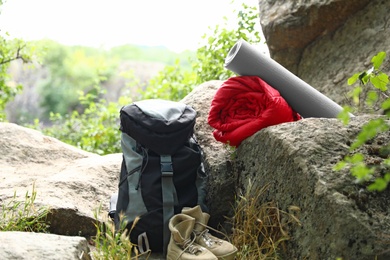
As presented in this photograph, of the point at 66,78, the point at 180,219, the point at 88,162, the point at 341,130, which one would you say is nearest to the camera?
the point at 341,130

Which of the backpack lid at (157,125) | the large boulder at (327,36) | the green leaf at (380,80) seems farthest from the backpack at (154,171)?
the large boulder at (327,36)

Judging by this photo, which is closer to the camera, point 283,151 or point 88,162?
point 283,151

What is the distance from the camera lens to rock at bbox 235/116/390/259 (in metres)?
2.40

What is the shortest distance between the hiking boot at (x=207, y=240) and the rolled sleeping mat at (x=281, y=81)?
0.82 metres

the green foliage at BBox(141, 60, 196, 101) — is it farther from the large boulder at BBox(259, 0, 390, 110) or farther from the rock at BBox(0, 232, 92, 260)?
the rock at BBox(0, 232, 92, 260)

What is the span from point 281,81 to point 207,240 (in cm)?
99

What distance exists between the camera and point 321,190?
251 cm

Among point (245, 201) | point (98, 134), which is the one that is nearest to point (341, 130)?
point (245, 201)

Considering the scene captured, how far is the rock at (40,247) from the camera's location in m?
2.41

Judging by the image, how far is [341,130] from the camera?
9.03 ft

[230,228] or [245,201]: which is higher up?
[245,201]

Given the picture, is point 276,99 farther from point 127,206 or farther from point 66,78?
point 66,78

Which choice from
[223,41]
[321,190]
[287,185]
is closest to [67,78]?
[223,41]

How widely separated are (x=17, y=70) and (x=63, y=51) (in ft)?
4.90
